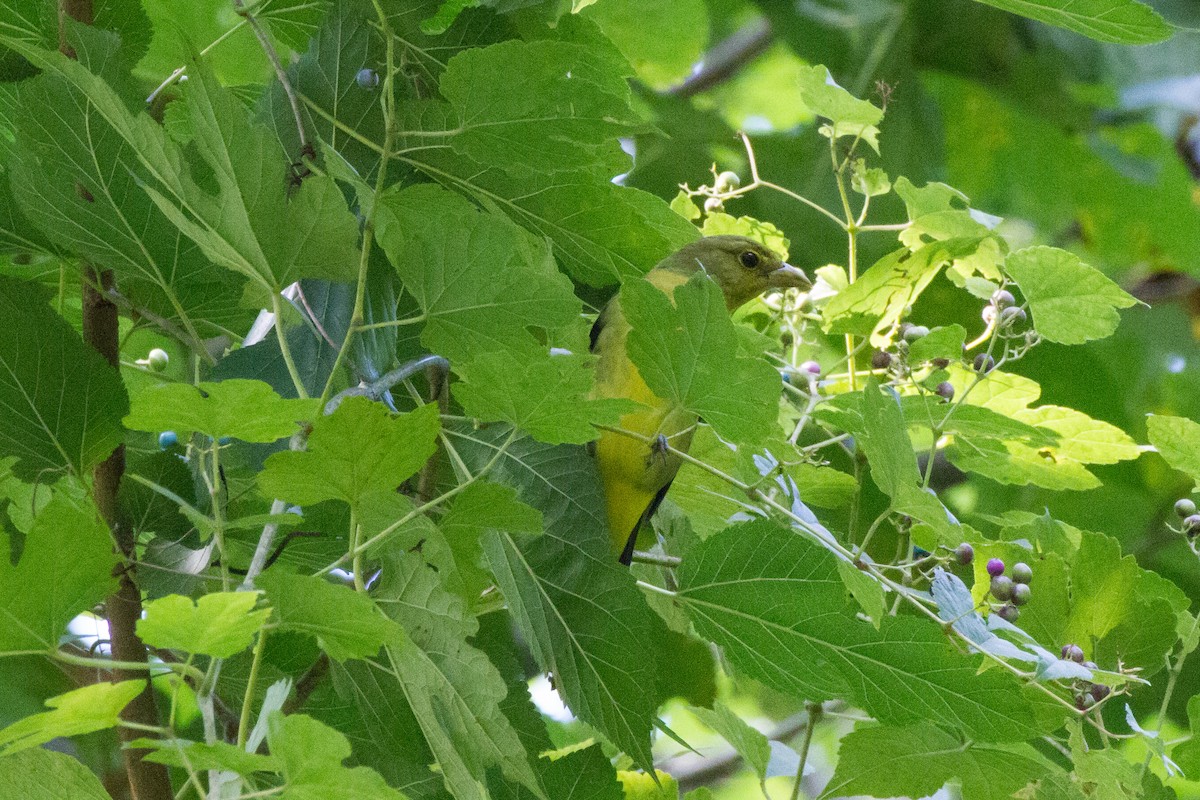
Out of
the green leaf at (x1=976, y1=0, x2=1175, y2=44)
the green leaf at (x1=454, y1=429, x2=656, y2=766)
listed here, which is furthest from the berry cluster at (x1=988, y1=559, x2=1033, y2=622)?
the green leaf at (x1=976, y1=0, x2=1175, y2=44)

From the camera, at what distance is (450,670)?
1161mm

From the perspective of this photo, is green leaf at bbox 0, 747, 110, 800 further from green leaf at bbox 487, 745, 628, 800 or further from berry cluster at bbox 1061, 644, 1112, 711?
berry cluster at bbox 1061, 644, 1112, 711

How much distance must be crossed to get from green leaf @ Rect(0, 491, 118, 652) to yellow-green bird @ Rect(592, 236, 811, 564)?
68cm

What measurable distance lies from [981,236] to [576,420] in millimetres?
906

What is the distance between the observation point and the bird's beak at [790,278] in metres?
2.48

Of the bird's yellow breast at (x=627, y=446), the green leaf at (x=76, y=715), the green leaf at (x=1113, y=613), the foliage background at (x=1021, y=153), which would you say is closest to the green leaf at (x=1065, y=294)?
the green leaf at (x=1113, y=613)

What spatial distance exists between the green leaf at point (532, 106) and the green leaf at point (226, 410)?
14.9 inches

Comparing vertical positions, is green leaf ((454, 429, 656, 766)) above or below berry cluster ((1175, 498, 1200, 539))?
above

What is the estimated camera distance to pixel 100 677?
151 centimetres

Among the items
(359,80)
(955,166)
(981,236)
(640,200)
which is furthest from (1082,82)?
(359,80)

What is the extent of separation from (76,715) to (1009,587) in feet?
3.81

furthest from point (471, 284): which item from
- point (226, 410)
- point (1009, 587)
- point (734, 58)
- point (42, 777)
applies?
point (734, 58)

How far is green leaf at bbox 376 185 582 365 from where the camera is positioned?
1213 mm

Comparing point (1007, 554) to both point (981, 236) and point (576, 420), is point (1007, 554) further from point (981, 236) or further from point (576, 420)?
point (576, 420)
